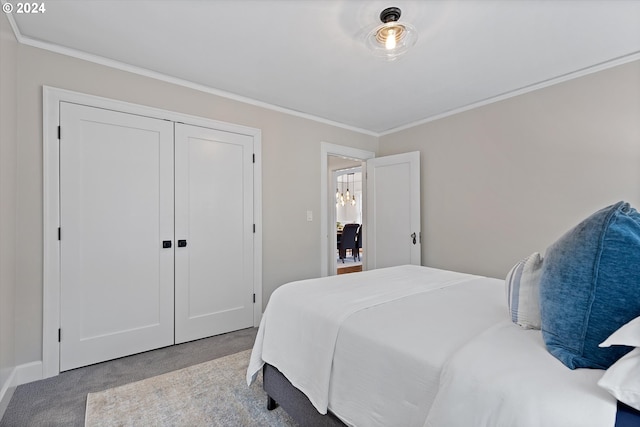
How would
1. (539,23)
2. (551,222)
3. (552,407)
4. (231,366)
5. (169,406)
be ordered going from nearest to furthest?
(552,407) < (169,406) < (539,23) < (231,366) < (551,222)

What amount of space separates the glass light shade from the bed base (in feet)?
7.12

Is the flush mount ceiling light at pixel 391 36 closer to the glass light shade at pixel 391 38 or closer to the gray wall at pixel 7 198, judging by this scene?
the glass light shade at pixel 391 38

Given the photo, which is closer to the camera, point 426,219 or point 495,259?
point 495,259

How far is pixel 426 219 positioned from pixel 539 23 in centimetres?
231

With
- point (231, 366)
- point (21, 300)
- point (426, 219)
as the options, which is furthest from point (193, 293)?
point (426, 219)

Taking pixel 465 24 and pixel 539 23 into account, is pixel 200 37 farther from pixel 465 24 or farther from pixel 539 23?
pixel 539 23

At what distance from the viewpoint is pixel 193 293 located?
9.70 feet

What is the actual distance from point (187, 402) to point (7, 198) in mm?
1716

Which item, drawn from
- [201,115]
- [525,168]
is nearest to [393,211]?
[525,168]

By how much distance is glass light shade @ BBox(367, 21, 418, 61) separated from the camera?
6.53 feet

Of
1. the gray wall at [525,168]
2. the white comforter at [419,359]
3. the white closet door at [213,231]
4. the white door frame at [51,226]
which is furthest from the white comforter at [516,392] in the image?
the white door frame at [51,226]

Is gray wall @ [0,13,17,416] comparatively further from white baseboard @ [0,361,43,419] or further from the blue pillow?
the blue pillow

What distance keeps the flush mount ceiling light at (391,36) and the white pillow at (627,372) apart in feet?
6.28

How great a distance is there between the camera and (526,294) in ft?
3.86
